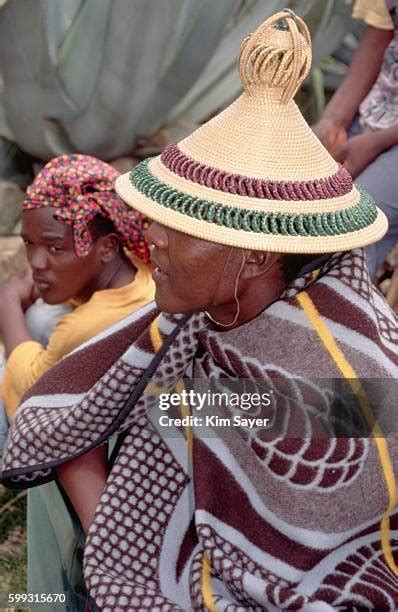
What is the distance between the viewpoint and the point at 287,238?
1534 millimetres

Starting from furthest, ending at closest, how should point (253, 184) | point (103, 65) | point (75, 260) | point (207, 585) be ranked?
1. point (103, 65)
2. point (75, 260)
3. point (207, 585)
4. point (253, 184)

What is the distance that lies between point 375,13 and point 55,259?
1404 millimetres

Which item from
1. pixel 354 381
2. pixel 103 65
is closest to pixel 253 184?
pixel 354 381

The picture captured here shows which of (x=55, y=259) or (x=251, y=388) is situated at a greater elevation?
(x=251, y=388)

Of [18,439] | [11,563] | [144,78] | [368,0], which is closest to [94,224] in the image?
[18,439]

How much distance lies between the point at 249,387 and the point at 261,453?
0.40ft

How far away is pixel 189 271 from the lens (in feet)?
5.49

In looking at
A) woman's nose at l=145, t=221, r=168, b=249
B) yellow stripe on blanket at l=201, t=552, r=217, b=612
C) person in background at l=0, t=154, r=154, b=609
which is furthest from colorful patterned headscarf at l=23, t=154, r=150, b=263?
yellow stripe on blanket at l=201, t=552, r=217, b=612

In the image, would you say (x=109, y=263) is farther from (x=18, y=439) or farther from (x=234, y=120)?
(x=234, y=120)

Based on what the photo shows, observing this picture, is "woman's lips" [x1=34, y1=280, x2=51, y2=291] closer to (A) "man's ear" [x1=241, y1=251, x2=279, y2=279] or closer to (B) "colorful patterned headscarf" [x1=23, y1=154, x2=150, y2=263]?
(B) "colorful patterned headscarf" [x1=23, y1=154, x2=150, y2=263]

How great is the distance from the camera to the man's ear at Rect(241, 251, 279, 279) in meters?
1.66

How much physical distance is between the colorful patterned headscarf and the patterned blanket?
72 centimetres

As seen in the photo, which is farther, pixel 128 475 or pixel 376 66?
pixel 376 66

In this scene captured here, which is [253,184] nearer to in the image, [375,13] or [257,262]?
[257,262]
